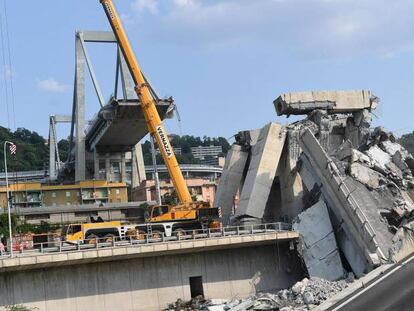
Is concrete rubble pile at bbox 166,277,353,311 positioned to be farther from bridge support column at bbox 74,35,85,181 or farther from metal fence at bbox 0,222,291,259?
bridge support column at bbox 74,35,85,181

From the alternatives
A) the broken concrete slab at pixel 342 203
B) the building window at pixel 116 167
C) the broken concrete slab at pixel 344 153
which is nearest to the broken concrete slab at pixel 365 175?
the broken concrete slab at pixel 344 153

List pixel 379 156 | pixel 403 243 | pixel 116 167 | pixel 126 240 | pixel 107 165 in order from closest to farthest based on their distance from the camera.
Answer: pixel 403 243 < pixel 126 240 < pixel 379 156 < pixel 107 165 < pixel 116 167

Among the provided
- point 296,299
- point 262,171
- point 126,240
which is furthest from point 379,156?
point 126,240

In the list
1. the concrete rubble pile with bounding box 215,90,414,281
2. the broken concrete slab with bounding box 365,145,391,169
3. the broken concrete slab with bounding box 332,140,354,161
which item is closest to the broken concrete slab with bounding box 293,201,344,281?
the concrete rubble pile with bounding box 215,90,414,281

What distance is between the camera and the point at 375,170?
4069cm

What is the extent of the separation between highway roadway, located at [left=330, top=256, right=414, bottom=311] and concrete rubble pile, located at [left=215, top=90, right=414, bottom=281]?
4.28 metres

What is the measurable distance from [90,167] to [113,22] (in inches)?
2927

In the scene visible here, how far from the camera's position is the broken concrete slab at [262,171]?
44.2m

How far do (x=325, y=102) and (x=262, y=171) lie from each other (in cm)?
1015

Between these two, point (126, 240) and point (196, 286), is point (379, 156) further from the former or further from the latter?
point (126, 240)

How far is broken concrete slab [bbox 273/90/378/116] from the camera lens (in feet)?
165

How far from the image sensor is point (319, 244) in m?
37.7

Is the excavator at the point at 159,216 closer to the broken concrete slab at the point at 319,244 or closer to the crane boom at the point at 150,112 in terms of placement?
the crane boom at the point at 150,112

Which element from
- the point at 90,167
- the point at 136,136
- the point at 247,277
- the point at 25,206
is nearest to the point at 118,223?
the point at 247,277
